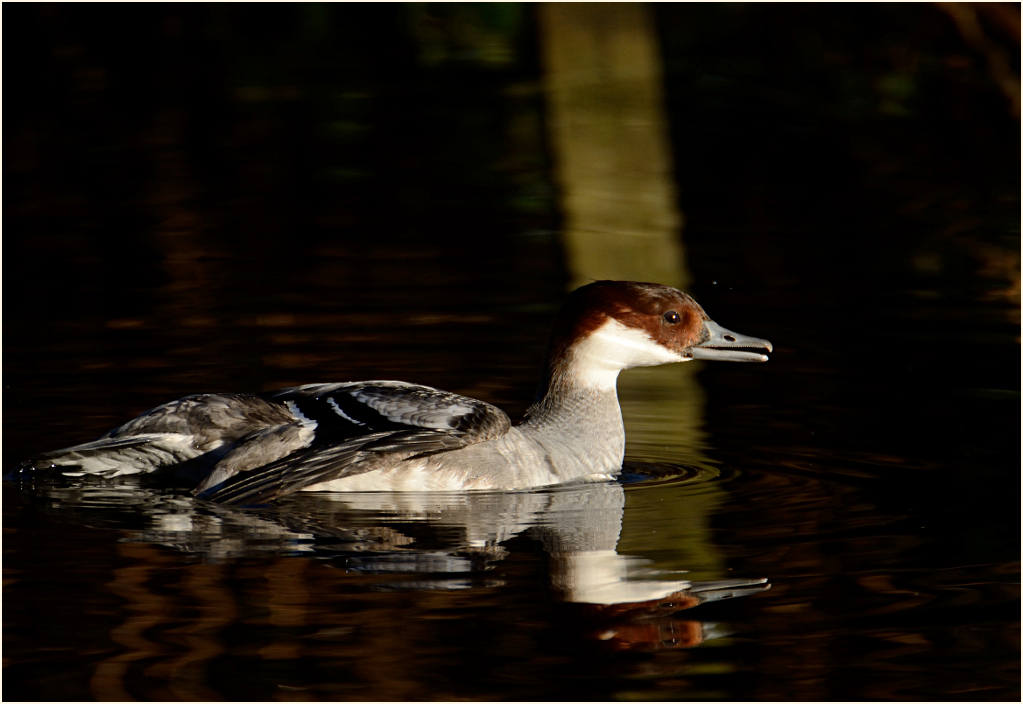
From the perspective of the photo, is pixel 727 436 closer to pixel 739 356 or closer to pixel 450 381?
pixel 739 356

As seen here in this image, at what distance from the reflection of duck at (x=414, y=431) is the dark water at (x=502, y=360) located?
165 mm

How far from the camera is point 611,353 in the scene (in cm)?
802

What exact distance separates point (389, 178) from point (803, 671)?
34.7ft

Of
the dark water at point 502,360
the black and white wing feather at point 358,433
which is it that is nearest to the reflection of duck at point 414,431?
the black and white wing feather at point 358,433

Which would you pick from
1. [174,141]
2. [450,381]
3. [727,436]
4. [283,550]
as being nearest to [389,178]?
[174,141]

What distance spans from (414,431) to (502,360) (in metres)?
2.53

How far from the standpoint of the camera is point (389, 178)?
49.9 ft

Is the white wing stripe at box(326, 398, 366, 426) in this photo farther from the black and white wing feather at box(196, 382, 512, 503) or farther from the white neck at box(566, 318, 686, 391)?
the white neck at box(566, 318, 686, 391)

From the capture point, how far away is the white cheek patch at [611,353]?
795cm

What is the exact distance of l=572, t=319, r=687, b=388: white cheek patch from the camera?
26.1 ft

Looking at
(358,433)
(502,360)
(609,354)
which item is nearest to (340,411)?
(358,433)

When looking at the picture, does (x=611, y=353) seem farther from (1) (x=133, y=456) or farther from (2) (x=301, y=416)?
(1) (x=133, y=456)

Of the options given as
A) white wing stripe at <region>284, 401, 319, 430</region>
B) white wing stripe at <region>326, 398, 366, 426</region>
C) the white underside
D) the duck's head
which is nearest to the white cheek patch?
the duck's head

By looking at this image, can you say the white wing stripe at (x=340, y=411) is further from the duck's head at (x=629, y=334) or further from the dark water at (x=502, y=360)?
the duck's head at (x=629, y=334)
